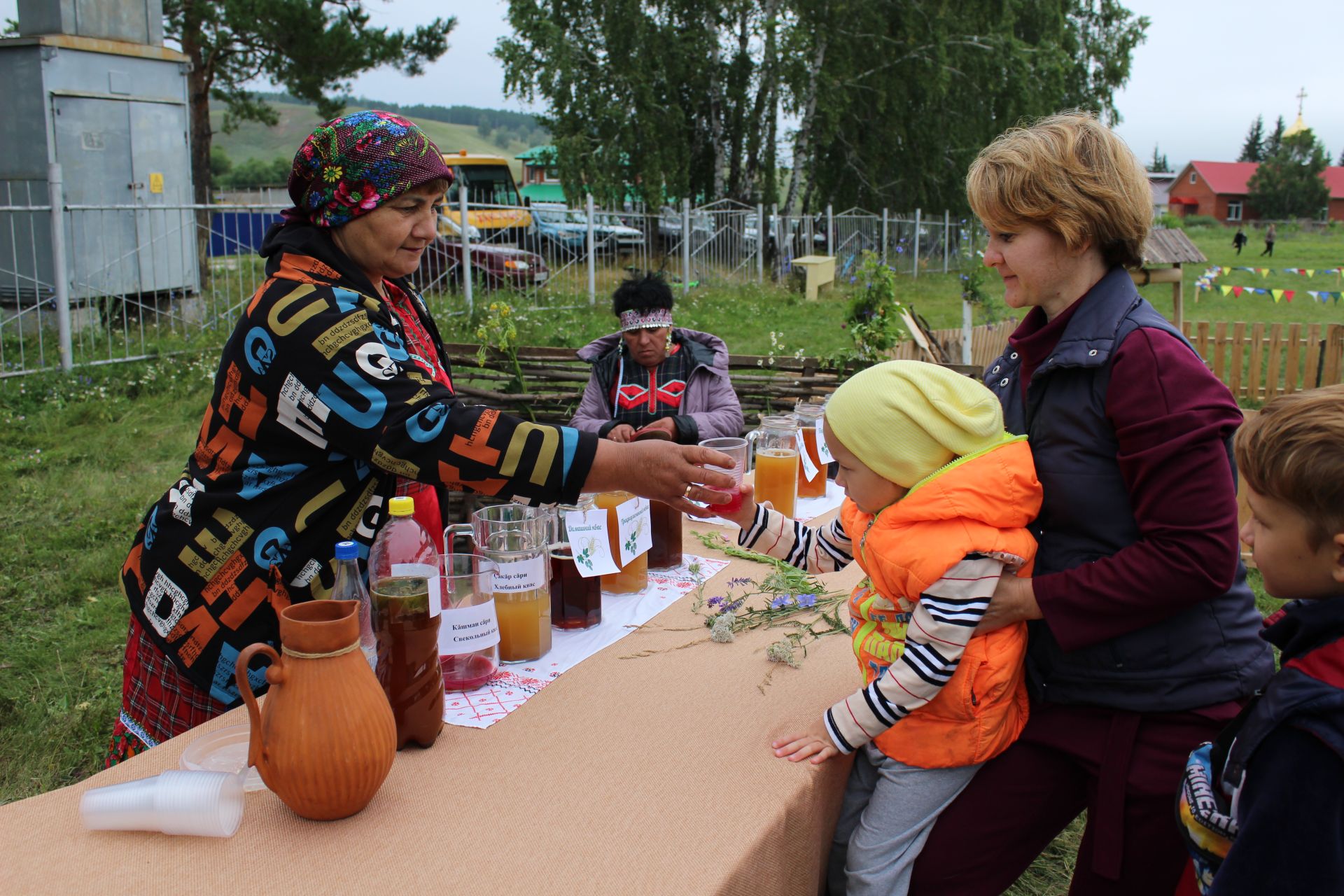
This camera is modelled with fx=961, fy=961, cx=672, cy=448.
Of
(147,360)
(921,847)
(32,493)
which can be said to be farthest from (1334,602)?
(147,360)

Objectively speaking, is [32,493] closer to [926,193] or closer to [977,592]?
[977,592]

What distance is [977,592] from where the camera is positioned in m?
1.54

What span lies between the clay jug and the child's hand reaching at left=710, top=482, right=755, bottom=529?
2.95 feet

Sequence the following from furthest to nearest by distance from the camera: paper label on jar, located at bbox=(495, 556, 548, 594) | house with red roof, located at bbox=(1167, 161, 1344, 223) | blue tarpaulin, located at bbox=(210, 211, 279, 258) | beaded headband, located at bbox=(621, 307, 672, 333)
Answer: house with red roof, located at bbox=(1167, 161, 1344, 223) → blue tarpaulin, located at bbox=(210, 211, 279, 258) → beaded headband, located at bbox=(621, 307, 672, 333) → paper label on jar, located at bbox=(495, 556, 548, 594)

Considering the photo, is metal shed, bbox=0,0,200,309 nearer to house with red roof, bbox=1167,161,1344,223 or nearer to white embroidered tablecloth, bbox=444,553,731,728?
white embroidered tablecloth, bbox=444,553,731,728

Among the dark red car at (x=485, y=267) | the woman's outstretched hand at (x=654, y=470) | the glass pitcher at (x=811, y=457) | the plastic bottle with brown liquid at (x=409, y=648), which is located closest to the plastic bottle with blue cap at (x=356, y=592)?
the plastic bottle with brown liquid at (x=409, y=648)

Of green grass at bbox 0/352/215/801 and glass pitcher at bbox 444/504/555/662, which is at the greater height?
glass pitcher at bbox 444/504/555/662

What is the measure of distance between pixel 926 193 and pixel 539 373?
21.2 m

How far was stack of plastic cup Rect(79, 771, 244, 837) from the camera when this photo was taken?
4.38 feet

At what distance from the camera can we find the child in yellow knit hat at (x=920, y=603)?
1.55m

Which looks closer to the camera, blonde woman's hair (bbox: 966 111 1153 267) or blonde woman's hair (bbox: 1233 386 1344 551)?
blonde woman's hair (bbox: 1233 386 1344 551)

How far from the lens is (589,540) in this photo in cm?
203

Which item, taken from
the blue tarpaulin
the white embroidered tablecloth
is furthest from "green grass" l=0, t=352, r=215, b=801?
the blue tarpaulin

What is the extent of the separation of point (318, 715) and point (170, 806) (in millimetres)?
258
